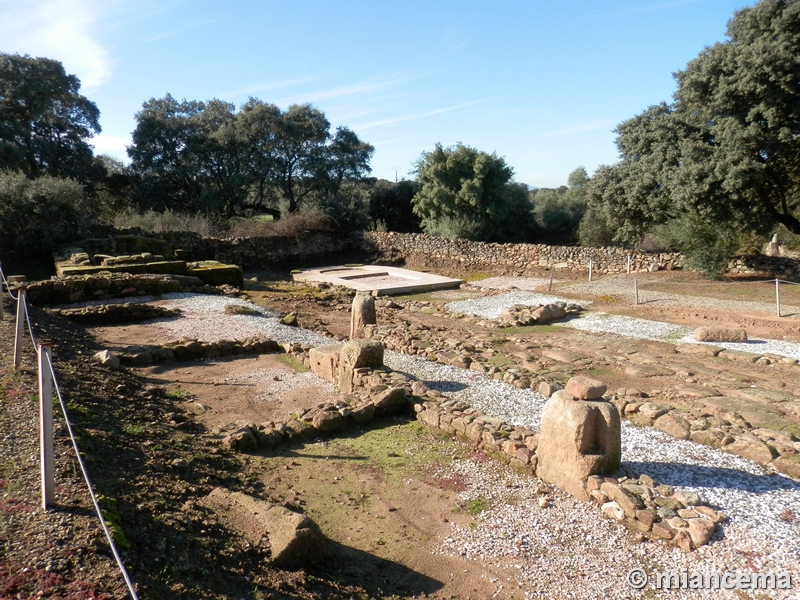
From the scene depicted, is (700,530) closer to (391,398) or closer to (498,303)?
(391,398)

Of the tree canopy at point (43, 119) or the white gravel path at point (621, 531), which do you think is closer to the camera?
the white gravel path at point (621, 531)

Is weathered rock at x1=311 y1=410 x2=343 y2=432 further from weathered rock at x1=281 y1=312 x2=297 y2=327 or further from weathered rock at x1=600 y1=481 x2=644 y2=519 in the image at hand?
weathered rock at x1=281 y1=312 x2=297 y2=327

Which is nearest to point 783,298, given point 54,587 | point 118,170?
point 54,587

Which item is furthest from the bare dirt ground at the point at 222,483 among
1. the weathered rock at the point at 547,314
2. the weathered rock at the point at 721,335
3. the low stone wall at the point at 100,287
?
the low stone wall at the point at 100,287

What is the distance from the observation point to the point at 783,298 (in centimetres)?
1795

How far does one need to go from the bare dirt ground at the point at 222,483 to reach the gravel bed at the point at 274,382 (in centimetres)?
4

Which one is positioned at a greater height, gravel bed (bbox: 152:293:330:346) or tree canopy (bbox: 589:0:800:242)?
tree canopy (bbox: 589:0:800:242)

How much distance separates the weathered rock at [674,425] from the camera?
715cm

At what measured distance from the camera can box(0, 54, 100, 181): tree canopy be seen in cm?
2891

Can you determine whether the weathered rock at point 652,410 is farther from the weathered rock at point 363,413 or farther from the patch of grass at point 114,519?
the patch of grass at point 114,519

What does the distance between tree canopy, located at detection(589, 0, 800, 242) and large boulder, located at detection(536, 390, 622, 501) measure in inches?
657

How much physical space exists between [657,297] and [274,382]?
13742 mm

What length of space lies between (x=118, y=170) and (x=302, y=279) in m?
19.5

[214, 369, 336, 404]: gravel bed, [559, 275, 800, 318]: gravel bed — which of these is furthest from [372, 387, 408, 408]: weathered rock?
[559, 275, 800, 318]: gravel bed
